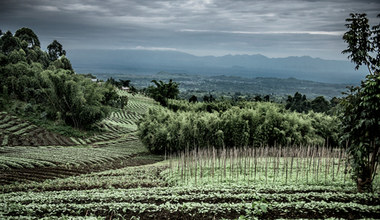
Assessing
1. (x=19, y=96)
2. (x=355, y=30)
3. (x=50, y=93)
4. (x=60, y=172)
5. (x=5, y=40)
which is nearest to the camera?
(x=355, y=30)

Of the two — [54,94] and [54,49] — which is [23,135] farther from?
[54,49]

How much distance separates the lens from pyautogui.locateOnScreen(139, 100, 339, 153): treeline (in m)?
31.5

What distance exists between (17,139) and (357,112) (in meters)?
39.0

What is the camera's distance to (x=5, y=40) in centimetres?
7312

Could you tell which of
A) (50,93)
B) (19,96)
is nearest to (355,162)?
(50,93)

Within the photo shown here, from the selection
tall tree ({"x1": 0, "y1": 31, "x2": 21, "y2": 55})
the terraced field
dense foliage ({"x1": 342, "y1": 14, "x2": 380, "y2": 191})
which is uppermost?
tall tree ({"x1": 0, "y1": 31, "x2": 21, "y2": 55})

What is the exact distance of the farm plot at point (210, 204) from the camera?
9.72 m

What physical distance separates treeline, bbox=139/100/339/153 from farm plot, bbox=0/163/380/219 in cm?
1798

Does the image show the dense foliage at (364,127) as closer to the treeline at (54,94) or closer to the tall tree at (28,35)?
the treeline at (54,94)

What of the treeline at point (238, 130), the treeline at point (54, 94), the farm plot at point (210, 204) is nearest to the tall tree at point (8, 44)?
the treeline at point (54, 94)

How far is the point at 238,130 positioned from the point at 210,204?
22.1 metres

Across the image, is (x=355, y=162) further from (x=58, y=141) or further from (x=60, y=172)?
(x=58, y=141)

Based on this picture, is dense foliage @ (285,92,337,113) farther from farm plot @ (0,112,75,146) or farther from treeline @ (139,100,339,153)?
farm plot @ (0,112,75,146)

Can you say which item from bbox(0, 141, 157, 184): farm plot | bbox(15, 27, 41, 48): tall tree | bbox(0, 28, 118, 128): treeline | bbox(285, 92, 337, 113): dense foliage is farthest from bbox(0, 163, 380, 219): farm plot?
bbox(15, 27, 41, 48): tall tree
